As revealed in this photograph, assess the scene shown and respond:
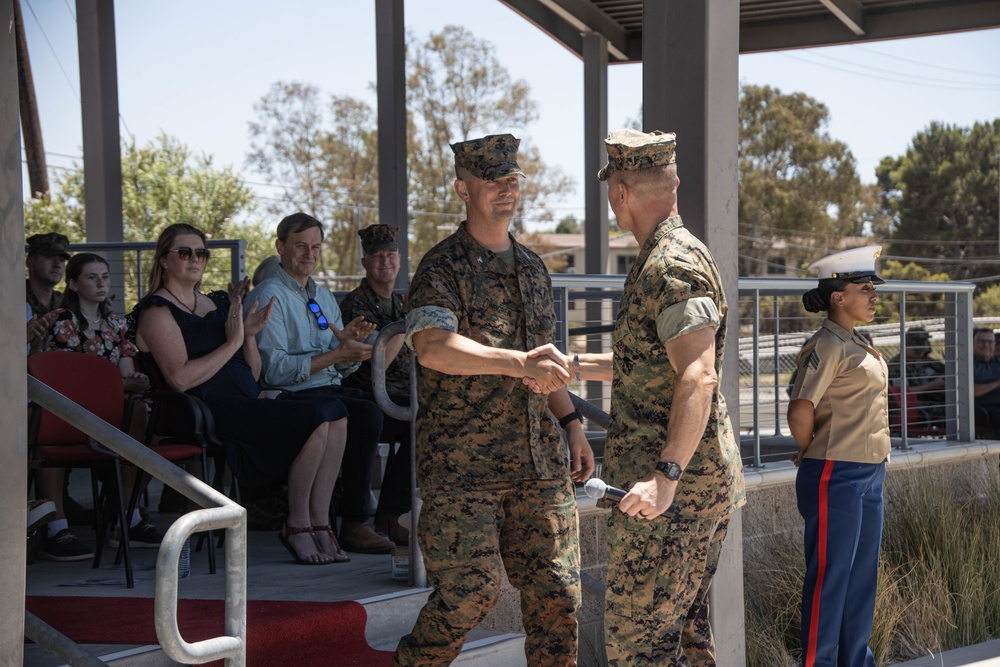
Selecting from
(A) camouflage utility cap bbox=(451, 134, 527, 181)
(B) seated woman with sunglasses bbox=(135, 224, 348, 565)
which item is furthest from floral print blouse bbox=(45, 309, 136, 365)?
(A) camouflage utility cap bbox=(451, 134, 527, 181)

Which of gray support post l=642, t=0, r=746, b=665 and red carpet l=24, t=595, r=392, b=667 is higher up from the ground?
gray support post l=642, t=0, r=746, b=665

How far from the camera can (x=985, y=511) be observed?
23.5ft

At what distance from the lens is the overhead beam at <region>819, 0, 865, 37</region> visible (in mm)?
→ 9555

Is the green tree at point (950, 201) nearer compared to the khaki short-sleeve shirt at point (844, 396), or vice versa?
the khaki short-sleeve shirt at point (844, 396)

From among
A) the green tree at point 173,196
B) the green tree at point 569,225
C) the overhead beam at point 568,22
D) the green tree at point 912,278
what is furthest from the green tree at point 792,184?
the overhead beam at point 568,22

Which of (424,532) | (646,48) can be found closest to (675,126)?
(646,48)

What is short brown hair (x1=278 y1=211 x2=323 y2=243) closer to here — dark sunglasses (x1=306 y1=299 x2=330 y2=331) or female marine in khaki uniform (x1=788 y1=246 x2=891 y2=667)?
dark sunglasses (x1=306 y1=299 x2=330 y2=331)

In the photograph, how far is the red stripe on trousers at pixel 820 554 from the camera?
4711mm

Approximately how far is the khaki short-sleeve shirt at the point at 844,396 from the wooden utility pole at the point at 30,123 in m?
20.0

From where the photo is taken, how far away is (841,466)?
4.72m

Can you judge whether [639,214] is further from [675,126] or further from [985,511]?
[985,511]

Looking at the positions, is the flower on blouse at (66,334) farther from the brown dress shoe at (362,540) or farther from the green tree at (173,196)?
the green tree at (173,196)

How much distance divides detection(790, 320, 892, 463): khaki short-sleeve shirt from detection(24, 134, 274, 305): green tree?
91.1ft

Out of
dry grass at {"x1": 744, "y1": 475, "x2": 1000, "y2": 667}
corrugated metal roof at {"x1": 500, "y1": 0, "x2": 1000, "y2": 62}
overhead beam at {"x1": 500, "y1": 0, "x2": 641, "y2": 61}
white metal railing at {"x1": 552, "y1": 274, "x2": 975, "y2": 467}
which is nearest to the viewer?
white metal railing at {"x1": 552, "y1": 274, "x2": 975, "y2": 467}
